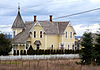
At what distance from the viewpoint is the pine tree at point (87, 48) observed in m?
34.1

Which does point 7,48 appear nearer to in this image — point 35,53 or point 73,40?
point 35,53

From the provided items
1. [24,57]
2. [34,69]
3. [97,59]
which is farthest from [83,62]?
[24,57]

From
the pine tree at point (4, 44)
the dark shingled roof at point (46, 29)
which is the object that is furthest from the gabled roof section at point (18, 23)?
the pine tree at point (4, 44)

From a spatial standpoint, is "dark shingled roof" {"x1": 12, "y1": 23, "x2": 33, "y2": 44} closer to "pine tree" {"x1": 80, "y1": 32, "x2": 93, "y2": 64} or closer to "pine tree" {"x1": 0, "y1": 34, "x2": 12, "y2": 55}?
"pine tree" {"x1": 0, "y1": 34, "x2": 12, "y2": 55}

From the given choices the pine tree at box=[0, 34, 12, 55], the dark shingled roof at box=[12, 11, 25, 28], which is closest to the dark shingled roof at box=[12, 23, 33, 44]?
the dark shingled roof at box=[12, 11, 25, 28]

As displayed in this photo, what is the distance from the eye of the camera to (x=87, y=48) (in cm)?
3453

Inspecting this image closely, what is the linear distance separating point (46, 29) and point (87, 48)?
3172cm

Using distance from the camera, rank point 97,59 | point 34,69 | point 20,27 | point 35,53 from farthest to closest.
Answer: point 20,27
point 35,53
point 97,59
point 34,69

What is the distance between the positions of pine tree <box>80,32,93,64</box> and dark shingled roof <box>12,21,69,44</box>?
29773 mm

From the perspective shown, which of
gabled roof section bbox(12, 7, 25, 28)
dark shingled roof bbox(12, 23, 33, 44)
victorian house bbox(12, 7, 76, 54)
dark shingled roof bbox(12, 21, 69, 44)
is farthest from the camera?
gabled roof section bbox(12, 7, 25, 28)

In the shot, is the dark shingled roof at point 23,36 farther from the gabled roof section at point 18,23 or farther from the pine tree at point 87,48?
the pine tree at point 87,48

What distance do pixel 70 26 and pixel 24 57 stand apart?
17.9 meters

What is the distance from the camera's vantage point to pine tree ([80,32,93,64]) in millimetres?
34062

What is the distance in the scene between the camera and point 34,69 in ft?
80.2
